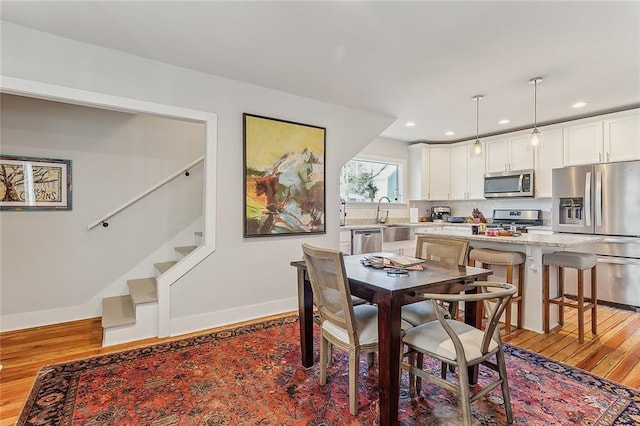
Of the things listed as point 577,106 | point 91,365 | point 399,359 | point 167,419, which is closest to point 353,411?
point 399,359

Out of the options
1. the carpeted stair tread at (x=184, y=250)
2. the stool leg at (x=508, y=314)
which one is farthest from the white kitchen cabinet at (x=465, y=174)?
the carpeted stair tread at (x=184, y=250)

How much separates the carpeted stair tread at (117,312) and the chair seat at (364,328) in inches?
76.0

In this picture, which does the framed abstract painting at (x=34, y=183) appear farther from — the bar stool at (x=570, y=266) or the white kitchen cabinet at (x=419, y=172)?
the white kitchen cabinet at (x=419, y=172)

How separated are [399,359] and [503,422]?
0.71 meters

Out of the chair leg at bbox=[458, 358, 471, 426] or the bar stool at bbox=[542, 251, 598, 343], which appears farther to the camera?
the bar stool at bbox=[542, 251, 598, 343]

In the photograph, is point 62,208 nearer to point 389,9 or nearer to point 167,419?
point 167,419

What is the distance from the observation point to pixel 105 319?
285cm

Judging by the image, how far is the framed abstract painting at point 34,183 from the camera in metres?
3.09

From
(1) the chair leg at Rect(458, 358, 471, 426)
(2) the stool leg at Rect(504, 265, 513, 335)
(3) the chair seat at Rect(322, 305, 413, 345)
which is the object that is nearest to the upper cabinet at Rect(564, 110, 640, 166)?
(2) the stool leg at Rect(504, 265, 513, 335)

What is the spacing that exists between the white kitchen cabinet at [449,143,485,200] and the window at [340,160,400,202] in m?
1.06

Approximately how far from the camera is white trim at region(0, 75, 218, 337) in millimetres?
2360

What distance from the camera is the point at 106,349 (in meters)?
2.65

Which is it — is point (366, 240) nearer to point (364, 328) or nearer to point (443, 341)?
point (364, 328)

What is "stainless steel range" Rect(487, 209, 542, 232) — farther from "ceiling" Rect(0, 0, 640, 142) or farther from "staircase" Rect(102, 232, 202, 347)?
"staircase" Rect(102, 232, 202, 347)
